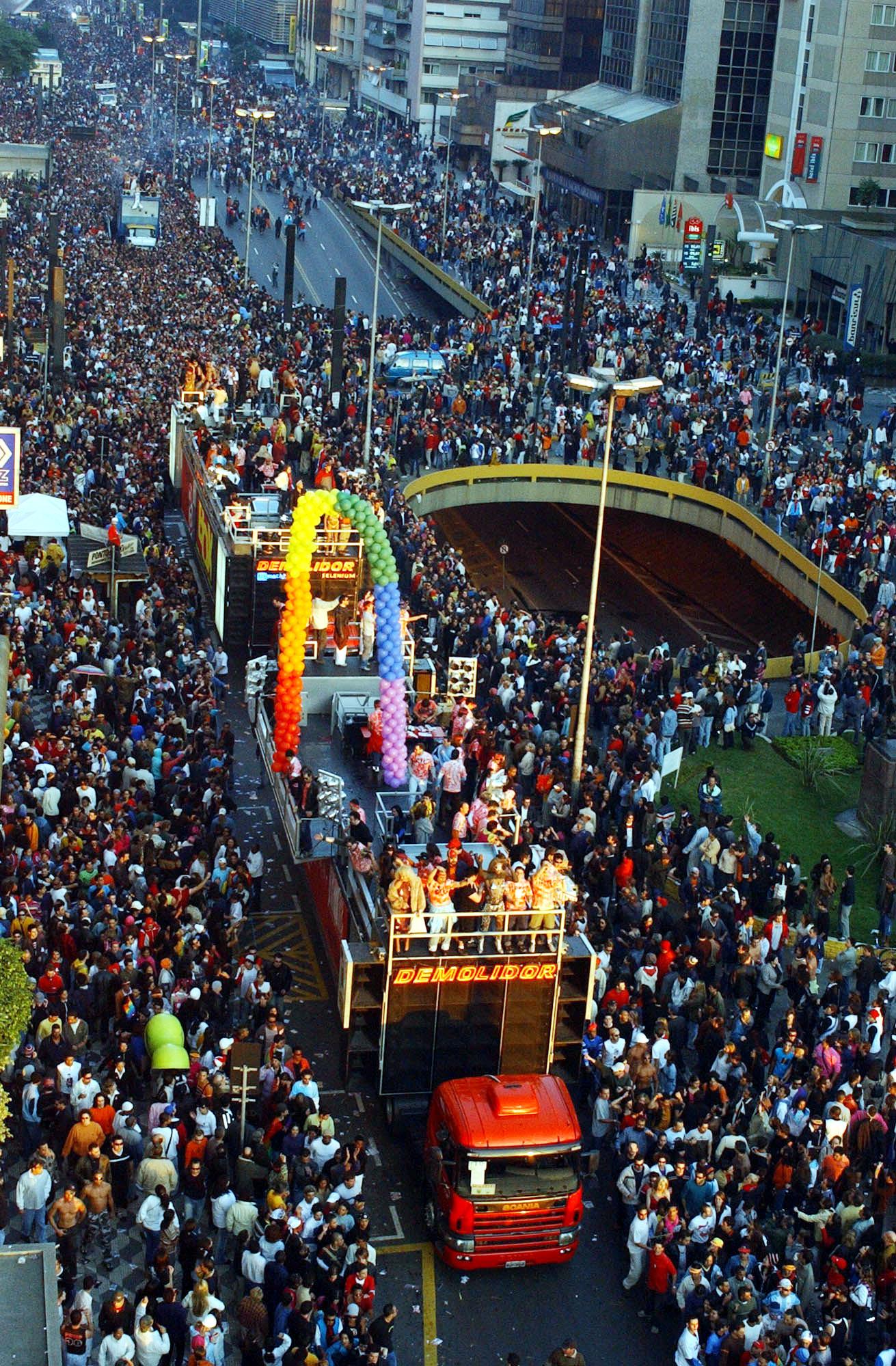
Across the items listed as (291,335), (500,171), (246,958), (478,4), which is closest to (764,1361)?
(246,958)

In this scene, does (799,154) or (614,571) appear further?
(799,154)

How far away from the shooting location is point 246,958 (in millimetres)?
22625

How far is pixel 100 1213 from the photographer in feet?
61.5

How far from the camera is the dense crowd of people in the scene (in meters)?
18.0

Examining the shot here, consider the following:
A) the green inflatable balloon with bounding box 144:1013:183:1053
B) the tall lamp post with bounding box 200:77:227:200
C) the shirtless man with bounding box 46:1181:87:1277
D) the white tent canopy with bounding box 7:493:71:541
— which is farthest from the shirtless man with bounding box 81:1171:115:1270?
the tall lamp post with bounding box 200:77:227:200

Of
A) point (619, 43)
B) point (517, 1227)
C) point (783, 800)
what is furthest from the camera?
point (619, 43)

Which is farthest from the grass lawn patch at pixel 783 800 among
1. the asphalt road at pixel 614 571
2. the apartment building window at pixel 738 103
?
the apartment building window at pixel 738 103

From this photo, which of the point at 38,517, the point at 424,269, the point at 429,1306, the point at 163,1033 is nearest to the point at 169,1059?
the point at 163,1033

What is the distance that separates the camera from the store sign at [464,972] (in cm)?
2077

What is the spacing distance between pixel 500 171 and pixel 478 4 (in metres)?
30.2

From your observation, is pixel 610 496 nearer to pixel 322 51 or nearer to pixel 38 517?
pixel 38 517

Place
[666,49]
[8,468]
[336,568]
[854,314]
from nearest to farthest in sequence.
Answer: [336,568], [8,468], [854,314], [666,49]

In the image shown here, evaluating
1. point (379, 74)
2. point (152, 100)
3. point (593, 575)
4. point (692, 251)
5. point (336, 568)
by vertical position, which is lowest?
point (152, 100)

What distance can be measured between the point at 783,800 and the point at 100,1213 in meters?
16.6
